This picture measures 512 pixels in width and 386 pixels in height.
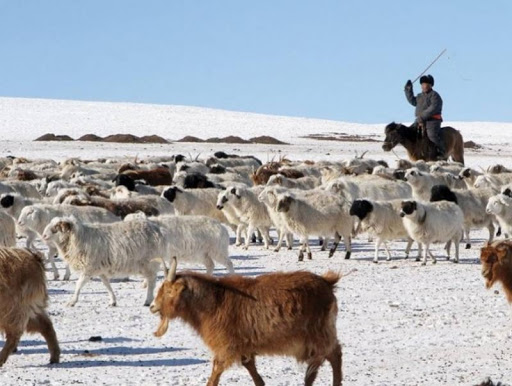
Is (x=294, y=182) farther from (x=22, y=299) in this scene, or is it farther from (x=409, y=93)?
(x=22, y=299)

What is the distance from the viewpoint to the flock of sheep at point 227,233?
7.52m

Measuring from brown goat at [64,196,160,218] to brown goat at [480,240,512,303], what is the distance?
685 centimetres

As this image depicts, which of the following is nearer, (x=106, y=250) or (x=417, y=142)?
(x=106, y=250)

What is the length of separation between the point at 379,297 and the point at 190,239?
2.60 m

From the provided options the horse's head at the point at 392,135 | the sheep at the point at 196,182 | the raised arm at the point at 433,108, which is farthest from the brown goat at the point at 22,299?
the raised arm at the point at 433,108

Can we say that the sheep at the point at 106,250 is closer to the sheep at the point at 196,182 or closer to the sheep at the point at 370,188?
the sheep at the point at 370,188

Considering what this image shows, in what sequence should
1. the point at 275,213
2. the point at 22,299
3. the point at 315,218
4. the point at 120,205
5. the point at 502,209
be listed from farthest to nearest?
the point at 275,213 < the point at 502,209 < the point at 315,218 < the point at 120,205 < the point at 22,299

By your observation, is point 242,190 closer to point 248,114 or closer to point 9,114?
point 9,114

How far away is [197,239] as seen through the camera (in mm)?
14031

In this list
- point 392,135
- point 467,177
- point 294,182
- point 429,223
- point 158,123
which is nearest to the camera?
point 429,223

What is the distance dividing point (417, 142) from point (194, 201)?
8515 mm

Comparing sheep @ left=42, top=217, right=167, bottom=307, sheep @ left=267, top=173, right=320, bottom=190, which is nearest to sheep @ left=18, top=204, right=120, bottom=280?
sheep @ left=42, top=217, right=167, bottom=307

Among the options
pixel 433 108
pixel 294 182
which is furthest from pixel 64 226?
pixel 433 108

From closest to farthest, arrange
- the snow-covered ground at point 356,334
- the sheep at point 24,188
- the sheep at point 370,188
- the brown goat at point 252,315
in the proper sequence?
the brown goat at point 252,315 < the snow-covered ground at point 356,334 < the sheep at point 370,188 < the sheep at point 24,188
